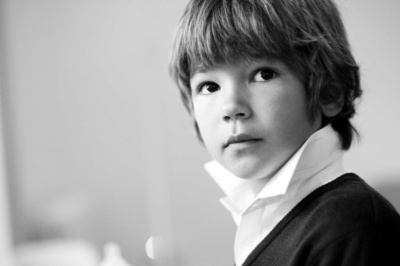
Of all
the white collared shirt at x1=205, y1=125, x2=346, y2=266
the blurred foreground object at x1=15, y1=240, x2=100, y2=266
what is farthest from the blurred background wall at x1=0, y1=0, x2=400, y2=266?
the white collared shirt at x1=205, y1=125, x2=346, y2=266

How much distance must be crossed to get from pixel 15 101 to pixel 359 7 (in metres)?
1.30

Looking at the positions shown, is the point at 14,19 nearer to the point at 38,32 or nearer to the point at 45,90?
the point at 38,32

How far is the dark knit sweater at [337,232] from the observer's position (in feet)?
1.68

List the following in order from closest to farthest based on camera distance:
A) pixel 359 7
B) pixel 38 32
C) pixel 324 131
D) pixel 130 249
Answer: pixel 324 131 → pixel 359 7 → pixel 130 249 → pixel 38 32

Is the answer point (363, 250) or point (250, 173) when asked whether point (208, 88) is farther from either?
point (363, 250)

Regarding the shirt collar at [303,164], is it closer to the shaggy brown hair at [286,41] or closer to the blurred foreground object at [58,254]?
the shaggy brown hair at [286,41]

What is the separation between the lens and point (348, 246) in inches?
20.2

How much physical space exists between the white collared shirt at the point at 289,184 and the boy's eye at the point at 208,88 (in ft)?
0.42

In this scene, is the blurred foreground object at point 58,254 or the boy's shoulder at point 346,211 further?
the blurred foreground object at point 58,254

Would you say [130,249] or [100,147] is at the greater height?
[100,147]

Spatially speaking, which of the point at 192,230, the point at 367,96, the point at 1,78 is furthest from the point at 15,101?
the point at 367,96

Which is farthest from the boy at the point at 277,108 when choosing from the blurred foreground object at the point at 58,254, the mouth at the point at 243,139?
the blurred foreground object at the point at 58,254

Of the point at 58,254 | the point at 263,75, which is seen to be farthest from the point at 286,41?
the point at 58,254

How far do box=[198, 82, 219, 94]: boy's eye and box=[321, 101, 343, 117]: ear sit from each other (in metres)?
0.14
